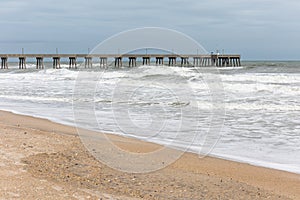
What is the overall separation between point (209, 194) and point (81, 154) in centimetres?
231

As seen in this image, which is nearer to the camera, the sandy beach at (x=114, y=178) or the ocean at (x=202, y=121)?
the sandy beach at (x=114, y=178)

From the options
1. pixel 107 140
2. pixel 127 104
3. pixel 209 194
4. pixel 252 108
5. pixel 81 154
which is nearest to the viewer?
pixel 209 194

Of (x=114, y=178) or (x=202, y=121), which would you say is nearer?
(x=114, y=178)

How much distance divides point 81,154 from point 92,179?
1.37m

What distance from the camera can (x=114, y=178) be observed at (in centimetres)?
491

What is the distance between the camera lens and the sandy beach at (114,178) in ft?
14.3

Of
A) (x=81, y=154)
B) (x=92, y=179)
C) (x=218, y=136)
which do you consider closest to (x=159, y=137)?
(x=218, y=136)

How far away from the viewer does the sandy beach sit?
434 cm

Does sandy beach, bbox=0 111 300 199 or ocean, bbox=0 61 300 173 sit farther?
ocean, bbox=0 61 300 173

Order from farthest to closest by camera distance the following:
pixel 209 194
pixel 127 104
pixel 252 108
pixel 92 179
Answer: pixel 127 104 < pixel 252 108 < pixel 92 179 < pixel 209 194

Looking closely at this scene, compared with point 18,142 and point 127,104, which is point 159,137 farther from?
point 127,104

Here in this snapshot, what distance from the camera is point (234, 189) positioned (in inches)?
187

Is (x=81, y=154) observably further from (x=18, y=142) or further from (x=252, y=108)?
(x=252, y=108)

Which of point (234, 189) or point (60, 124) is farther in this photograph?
point (60, 124)
